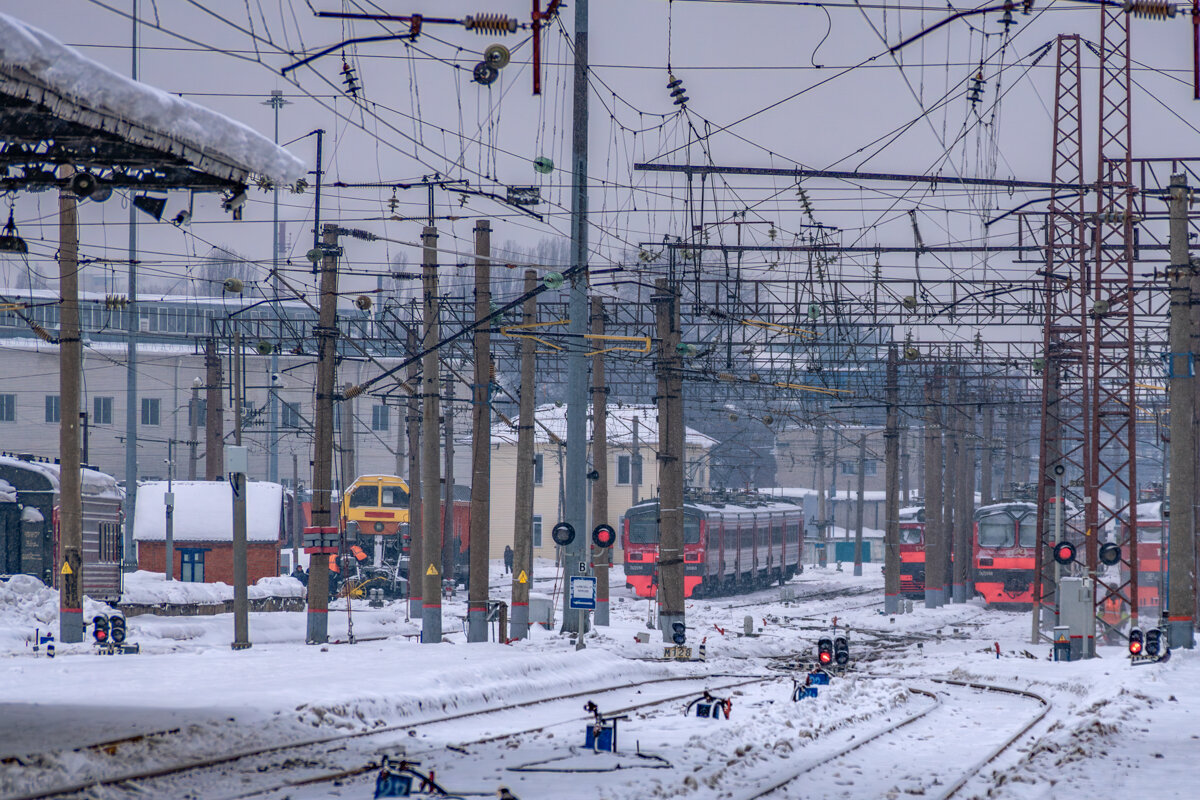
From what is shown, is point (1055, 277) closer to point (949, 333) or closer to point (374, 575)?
point (949, 333)

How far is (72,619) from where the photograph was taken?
2483 centimetres

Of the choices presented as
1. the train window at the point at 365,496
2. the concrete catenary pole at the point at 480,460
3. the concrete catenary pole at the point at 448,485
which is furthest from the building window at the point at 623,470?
the concrete catenary pole at the point at 480,460

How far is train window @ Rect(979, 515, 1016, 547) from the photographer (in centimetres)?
4572

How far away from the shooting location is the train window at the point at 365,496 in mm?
51688

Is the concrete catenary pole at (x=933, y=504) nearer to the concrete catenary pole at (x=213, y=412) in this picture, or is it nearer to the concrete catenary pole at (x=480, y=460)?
the concrete catenary pole at (x=480, y=460)

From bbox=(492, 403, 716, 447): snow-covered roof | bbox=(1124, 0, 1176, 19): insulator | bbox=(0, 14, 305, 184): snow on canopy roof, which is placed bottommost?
bbox=(492, 403, 716, 447): snow-covered roof

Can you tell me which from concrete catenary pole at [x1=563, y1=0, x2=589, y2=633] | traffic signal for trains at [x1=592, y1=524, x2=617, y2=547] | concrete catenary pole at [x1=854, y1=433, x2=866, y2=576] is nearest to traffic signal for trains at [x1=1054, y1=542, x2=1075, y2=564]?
traffic signal for trains at [x1=592, y1=524, x2=617, y2=547]

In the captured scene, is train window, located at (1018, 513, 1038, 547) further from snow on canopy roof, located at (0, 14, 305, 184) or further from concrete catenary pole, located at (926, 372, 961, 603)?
snow on canopy roof, located at (0, 14, 305, 184)

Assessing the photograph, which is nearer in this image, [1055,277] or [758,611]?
[1055,277]

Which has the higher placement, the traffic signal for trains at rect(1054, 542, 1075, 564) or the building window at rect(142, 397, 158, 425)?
the building window at rect(142, 397, 158, 425)

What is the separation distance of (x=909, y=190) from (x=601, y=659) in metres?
10.1

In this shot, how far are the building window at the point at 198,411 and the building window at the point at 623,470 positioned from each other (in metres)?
21.9

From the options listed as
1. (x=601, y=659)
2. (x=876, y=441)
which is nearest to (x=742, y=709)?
(x=601, y=659)

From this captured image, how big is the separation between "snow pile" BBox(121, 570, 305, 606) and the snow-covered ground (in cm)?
740
